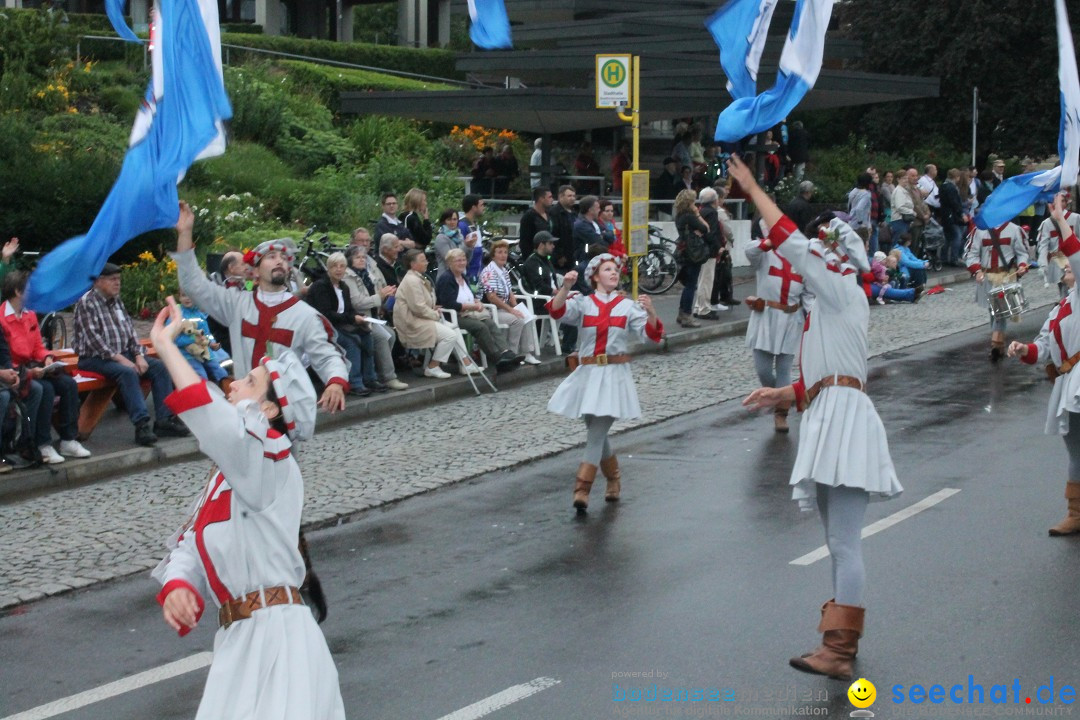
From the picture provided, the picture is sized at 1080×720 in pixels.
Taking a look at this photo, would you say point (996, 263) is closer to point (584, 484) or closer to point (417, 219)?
point (417, 219)

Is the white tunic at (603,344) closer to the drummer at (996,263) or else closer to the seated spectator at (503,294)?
the seated spectator at (503,294)

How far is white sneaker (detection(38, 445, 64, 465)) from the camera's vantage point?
1153 centimetres

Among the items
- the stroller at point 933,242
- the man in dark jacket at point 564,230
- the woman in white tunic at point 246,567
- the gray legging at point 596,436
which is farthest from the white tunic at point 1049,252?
the woman in white tunic at point 246,567

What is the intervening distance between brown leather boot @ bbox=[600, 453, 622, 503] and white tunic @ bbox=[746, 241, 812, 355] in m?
3.24

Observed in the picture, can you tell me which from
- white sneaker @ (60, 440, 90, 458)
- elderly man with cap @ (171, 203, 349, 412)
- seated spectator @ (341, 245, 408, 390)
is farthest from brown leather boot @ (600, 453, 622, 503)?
seated spectator @ (341, 245, 408, 390)

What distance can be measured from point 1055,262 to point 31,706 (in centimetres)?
1253

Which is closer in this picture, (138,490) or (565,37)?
(138,490)

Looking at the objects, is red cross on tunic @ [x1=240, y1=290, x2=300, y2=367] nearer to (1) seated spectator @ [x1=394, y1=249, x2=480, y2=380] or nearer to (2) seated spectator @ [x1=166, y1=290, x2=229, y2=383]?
(2) seated spectator @ [x1=166, y1=290, x2=229, y2=383]

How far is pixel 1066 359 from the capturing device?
369 inches

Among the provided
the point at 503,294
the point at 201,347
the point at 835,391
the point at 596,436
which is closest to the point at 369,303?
the point at 503,294

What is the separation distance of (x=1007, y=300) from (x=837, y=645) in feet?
36.5

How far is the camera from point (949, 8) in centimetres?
4094

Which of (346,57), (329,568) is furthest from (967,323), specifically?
(346,57)

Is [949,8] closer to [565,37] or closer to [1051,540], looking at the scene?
[565,37]
